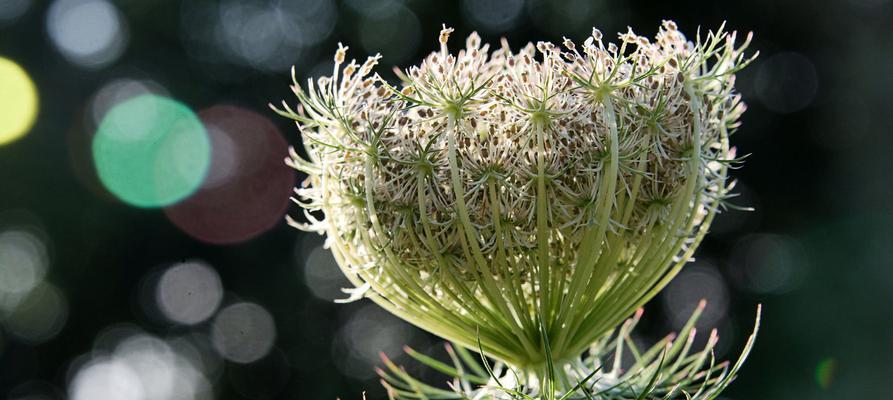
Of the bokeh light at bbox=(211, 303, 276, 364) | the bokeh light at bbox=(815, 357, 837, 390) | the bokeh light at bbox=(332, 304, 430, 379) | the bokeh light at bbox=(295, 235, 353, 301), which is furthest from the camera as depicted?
the bokeh light at bbox=(211, 303, 276, 364)

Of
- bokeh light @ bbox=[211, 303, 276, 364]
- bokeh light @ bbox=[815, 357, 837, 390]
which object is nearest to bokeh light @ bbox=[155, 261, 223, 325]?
bokeh light @ bbox=[211, 303, 276, 364]

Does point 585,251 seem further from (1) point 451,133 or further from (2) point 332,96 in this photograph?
(2) point 332,96

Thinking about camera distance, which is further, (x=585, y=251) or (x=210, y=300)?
(x=210, y=300)

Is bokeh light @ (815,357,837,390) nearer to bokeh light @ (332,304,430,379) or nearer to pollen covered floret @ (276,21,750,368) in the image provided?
bokeh light @ (332,304,430,379)

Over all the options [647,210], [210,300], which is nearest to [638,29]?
[210,300]

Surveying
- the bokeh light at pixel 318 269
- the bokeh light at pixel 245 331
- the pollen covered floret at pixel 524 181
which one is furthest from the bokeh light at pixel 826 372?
the pollen covered floret at pixel 524 181

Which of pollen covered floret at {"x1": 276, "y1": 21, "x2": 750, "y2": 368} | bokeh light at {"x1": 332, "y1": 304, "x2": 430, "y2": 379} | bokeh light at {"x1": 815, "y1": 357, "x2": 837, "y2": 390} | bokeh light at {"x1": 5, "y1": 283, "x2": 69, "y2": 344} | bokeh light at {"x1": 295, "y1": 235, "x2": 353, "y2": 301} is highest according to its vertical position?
pollen covered floret at {"x1": 276, "y1": 21, "x2": 750, "y2": 368}
